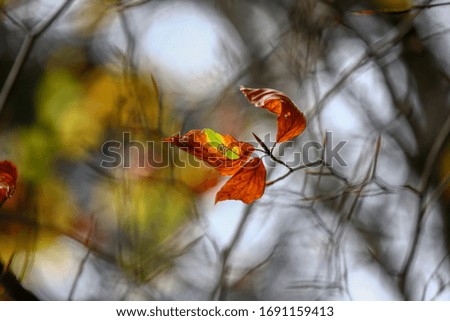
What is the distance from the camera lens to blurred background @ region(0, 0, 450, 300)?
666 mm

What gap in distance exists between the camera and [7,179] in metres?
0.68

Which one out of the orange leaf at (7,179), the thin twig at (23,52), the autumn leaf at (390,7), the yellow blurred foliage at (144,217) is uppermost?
the thin twig at (23,52)

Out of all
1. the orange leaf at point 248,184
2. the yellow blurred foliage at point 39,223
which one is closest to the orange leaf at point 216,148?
the orange leaf at point 248,184

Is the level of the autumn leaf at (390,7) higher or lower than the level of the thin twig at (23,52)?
lower

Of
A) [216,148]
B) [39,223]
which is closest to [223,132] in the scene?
[216,148]

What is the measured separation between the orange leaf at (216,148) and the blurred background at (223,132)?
1 cm

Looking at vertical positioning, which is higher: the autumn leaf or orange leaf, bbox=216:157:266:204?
the autumn leaf

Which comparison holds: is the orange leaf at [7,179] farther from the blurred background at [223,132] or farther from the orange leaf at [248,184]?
the orange leaf at [248,184]

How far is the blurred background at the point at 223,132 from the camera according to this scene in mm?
666

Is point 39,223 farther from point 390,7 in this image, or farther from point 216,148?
point 390,7

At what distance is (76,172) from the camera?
2.22 ft

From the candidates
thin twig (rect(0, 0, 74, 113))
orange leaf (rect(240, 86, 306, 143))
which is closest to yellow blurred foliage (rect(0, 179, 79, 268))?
thin twig (rect(0, 0, 74, 113))

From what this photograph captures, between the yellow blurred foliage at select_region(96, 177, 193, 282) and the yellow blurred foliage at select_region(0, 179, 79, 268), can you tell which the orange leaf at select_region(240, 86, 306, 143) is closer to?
the yellow blurred foliage at select_region(96, 177, 193, 282)

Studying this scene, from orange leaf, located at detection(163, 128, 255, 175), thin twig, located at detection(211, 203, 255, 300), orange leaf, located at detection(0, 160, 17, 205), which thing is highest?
→ orange leaf, located at detection(0, 160, 17, 205)
